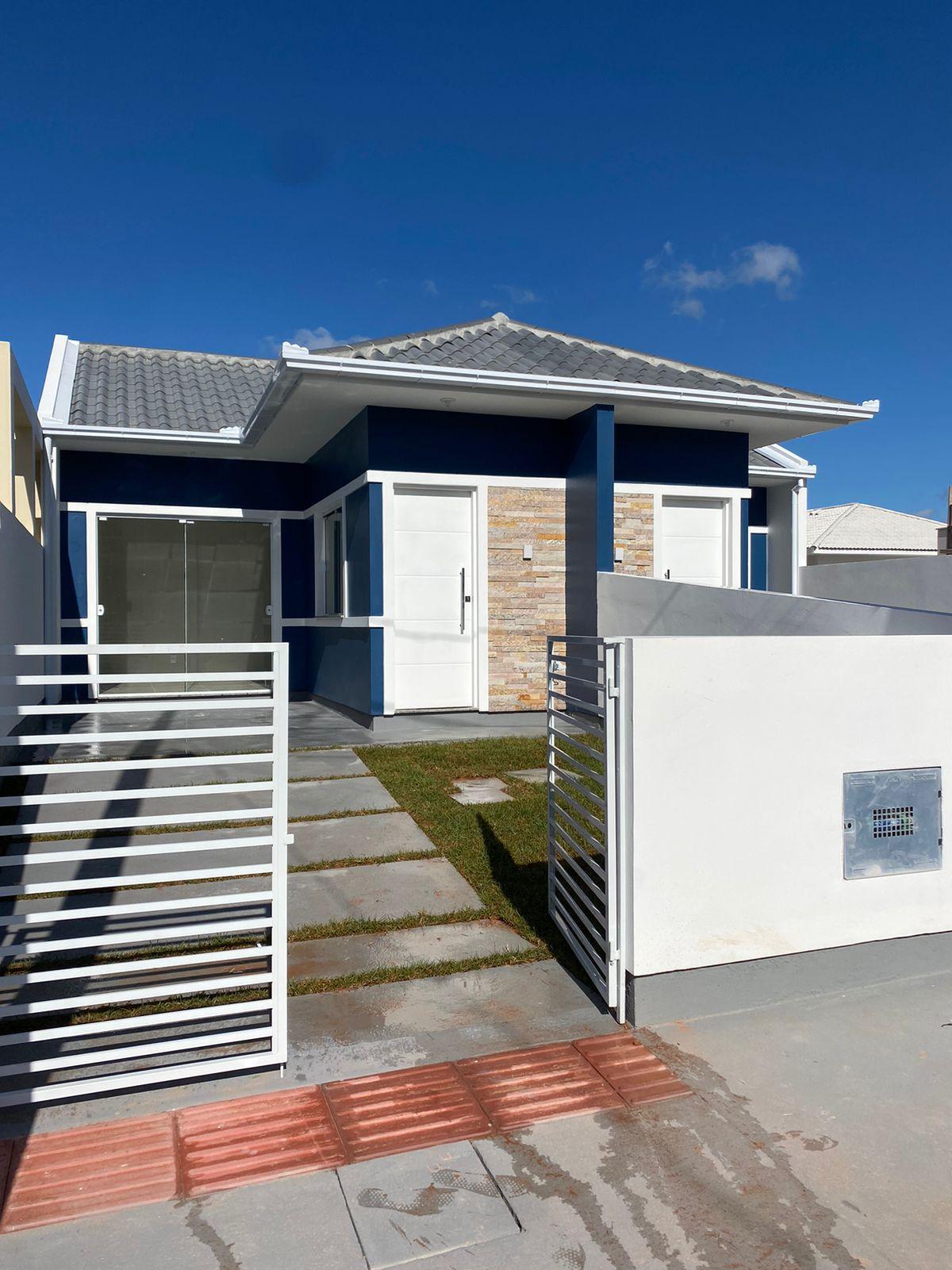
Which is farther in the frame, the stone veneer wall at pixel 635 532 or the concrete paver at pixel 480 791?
the stone veneer wall at pixel 635 532

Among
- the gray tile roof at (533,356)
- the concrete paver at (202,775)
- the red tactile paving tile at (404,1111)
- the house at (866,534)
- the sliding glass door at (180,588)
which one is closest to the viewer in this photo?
the red tactile paving tile at (404,1111)

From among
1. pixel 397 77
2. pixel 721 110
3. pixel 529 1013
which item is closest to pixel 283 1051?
pixel 529 1013

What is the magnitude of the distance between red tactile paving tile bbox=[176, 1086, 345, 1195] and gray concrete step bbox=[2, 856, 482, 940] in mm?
1382

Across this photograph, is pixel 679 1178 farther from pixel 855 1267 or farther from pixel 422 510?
pixel 422 510

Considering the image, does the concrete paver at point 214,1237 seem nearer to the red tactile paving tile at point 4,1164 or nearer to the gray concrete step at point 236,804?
the red tactile paving tile at point 4,1164

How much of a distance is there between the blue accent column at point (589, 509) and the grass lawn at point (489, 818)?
1630 mm

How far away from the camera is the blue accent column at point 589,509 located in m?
9.13

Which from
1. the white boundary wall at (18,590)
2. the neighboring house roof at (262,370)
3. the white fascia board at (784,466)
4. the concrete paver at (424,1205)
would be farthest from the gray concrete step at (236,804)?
the white fascia board at (784,466)

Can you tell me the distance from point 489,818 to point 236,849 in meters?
1.69

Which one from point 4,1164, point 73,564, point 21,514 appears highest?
point 21,514

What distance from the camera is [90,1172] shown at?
2.38m

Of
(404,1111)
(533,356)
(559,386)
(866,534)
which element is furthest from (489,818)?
(866,534)

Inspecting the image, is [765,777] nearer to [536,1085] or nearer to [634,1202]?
[536,1085]

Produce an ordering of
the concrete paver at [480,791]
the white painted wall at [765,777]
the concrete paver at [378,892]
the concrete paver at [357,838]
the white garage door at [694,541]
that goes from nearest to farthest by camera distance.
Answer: the white painted wall at [765,777] < the concrete paver at [378,892] < the concrete paver at [357,838] < the concrete paver at [480,791] < the white garage door at [694,541]
